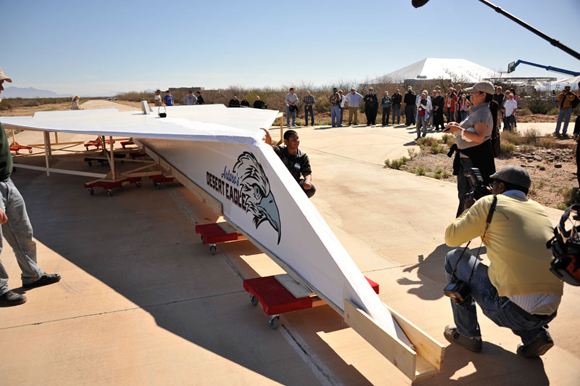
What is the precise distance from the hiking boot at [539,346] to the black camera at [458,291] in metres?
0.60

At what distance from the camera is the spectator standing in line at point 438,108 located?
18.5 metres

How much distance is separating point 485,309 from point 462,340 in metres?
0.43

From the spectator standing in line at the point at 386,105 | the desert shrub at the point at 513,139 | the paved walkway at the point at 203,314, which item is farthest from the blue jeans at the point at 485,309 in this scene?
the spectator standing in line at the point at 386,105

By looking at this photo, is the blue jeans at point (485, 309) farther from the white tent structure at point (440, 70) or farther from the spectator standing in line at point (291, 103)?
the white tent structure at point (440, 70)

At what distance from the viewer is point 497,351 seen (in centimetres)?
355

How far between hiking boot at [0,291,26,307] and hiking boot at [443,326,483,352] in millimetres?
4063

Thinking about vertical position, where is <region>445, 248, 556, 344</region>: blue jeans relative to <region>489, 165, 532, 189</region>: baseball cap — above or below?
below

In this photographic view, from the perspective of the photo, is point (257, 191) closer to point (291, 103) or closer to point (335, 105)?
point (335, 105)

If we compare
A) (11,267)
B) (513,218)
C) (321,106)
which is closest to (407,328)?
(513,218)

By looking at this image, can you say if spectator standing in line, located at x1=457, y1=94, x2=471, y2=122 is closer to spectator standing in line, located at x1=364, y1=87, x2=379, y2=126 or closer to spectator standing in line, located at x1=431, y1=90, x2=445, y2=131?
spectator standing in line, located at x1=431, y1=90, x2=445, y2=131

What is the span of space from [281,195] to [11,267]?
3661 mm

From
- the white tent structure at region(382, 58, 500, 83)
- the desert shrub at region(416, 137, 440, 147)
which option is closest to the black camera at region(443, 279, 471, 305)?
the desert shrub at region(416, 137, 440, 147)

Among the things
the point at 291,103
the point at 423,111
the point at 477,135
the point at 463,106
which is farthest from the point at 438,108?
the point at 477,135

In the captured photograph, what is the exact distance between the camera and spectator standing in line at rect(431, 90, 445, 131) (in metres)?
18.5
